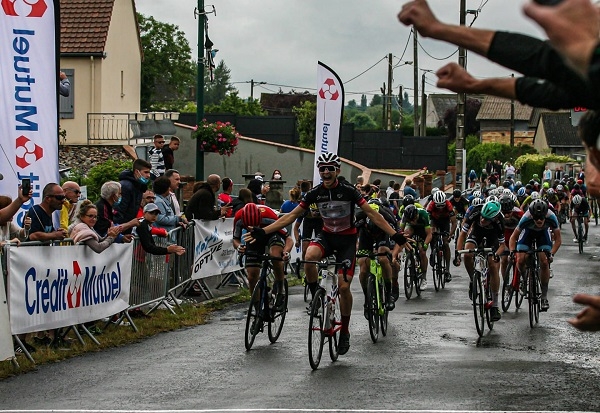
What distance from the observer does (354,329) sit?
50.2ft

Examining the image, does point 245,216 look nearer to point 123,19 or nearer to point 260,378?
point 260,378

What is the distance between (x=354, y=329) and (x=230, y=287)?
5603 millimetres

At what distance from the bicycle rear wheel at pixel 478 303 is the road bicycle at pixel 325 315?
8.19 feet

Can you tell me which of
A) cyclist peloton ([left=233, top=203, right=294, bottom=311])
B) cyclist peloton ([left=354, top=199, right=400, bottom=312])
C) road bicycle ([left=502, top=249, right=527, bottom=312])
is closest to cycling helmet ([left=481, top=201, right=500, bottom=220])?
cyclist peloton ([left=354, top=199, right=400, bottom=312])

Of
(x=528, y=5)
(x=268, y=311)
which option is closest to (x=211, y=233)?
(x=268, y=311)

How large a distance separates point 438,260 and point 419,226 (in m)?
1.29

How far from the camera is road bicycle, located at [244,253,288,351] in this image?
1332 centimetres

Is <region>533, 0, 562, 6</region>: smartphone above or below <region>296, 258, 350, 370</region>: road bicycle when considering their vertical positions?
above

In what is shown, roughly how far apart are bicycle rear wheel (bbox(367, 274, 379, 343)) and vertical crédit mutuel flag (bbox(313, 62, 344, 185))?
11583mm

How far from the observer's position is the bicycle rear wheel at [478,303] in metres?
14.7

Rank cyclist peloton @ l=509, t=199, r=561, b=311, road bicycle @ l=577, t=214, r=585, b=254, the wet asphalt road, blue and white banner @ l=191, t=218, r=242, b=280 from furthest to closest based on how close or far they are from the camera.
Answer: road bicycle @ l=577, t=214, r=585, b=254, blue and white banner @ l=191, t=218, r=242, b=280, cyclist peloton @ l=509, t=199, r=561, b=311, the wet asphalt road

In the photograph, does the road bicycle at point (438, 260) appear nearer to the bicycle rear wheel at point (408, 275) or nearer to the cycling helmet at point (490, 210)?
the bicycle rear wheel at point (408, 275)

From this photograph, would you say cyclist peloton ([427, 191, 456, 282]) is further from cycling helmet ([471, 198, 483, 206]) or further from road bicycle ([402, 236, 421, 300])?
cycling helmet ([471, 198, 483, 206])

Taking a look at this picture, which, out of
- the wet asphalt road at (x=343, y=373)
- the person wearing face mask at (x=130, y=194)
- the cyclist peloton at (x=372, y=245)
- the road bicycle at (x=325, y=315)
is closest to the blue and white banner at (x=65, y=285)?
the wet asphalt road at (x=343, y=373)
